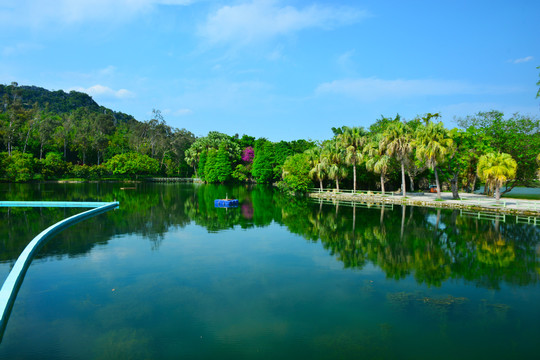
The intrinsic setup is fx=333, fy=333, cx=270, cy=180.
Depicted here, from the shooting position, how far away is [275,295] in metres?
11.9

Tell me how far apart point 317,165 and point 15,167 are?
59.5 metres

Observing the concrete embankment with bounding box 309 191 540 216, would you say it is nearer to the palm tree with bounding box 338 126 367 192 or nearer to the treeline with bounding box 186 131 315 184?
the palm tree with bounding box 338 126 367 192

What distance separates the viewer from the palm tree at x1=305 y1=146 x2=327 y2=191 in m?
53.8

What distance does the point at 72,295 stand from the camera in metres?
11.6

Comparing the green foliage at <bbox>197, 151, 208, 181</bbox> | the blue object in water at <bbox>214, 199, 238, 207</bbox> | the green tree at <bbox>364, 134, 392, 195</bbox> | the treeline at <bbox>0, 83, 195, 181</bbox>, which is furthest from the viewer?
the green foliage at <bbox>197, 151, 208, 181</bbox>

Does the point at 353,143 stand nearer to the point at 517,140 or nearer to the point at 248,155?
the point at 517,140

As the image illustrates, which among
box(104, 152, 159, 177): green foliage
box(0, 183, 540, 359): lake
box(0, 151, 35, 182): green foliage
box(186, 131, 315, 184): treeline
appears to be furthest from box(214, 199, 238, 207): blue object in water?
box(104, 152, 159, 177): green foliage

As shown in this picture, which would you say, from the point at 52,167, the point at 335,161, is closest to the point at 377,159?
the point at 335,161

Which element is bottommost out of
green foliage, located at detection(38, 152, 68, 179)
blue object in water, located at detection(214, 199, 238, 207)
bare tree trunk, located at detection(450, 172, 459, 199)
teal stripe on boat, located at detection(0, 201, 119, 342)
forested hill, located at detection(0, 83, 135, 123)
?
teal stripe on boat, located at detection(0, 201, 119, 342)

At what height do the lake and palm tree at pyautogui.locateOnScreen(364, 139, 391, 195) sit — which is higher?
palm tree at pyautogui.locateOnScreen(364, 139, 391, 195)

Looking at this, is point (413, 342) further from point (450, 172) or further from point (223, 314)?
point (450, 172)

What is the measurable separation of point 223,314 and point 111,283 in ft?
17.6

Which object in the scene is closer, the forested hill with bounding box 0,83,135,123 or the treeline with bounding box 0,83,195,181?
the treeline with bounding box 0,83,195,181

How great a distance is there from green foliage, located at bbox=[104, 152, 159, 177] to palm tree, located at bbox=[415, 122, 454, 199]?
236 feet
